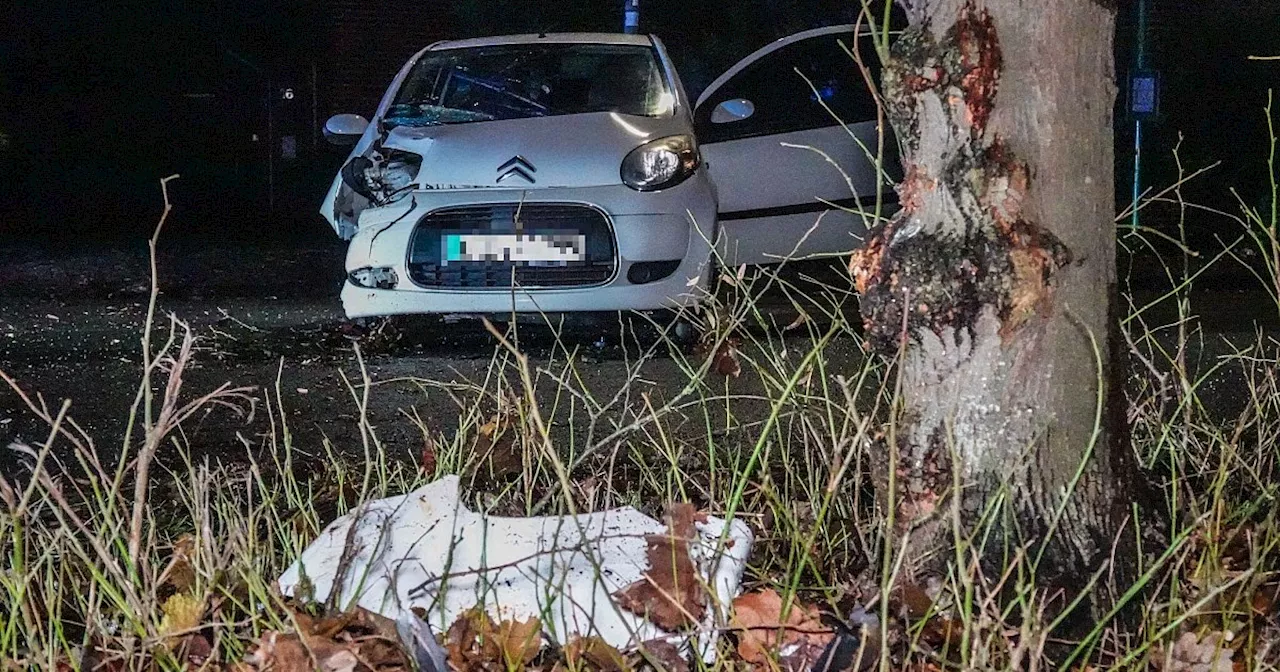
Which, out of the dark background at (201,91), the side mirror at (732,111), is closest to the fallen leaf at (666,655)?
the side mirror at (732,111)

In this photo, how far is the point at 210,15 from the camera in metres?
16.0

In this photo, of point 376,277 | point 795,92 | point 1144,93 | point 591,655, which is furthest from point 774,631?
point 1144,93

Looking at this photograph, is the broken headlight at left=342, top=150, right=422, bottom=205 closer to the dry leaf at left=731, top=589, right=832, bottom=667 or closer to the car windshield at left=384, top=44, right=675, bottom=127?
the car windshield at left=384, top=44, right=675, bottom=127

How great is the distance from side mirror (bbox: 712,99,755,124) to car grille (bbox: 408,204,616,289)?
4.20ft

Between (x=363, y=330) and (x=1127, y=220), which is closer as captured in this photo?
(x=363, y=330)

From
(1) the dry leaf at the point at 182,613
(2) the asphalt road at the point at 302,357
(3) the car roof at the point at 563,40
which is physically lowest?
(2) the asphalt road at the point at 302,357

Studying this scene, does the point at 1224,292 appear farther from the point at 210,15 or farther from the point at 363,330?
the point at 210,15

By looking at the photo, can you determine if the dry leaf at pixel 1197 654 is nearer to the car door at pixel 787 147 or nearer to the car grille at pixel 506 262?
the car grille at pixel 506 262

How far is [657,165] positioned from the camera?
5520mm

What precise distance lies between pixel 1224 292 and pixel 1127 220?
7.49 feet

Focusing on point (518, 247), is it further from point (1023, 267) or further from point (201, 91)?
point (201, 91)

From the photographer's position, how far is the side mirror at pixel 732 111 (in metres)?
6.38

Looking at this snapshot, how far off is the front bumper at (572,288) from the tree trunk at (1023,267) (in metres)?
3.28

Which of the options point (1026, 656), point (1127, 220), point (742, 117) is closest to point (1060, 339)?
point (1026, 656)
